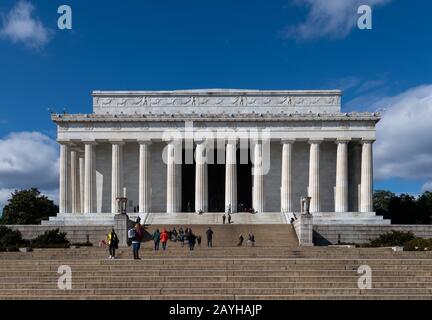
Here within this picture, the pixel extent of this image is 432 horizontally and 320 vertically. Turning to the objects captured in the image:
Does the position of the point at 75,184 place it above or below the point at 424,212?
above

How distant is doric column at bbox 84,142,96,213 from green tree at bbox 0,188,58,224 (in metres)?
12.1

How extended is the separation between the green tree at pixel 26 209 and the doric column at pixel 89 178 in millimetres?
12076

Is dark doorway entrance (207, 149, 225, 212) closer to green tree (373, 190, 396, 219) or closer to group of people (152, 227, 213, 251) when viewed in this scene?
group of people (152, 227, 213, 251)

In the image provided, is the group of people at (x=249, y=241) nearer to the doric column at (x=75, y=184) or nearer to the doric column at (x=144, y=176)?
the doric column at (x=144, y=176)

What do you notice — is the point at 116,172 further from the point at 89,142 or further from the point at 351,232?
the point at 351,232

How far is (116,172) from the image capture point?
231 ft

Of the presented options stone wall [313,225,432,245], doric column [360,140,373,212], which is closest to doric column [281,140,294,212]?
doric column [360,140,373,212]

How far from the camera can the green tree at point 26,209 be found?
79750 millimetres

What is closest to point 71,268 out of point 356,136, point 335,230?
point 335,230

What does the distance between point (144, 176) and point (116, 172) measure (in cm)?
339

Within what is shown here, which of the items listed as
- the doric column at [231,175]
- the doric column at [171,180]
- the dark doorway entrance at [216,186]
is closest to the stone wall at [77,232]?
the doric column at [171,180]

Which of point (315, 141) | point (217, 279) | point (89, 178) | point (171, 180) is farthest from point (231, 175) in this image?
point (217, 279)
